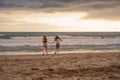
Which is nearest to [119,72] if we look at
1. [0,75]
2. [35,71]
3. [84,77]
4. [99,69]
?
[99,69]

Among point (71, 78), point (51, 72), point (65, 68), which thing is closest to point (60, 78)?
point (71, 78)

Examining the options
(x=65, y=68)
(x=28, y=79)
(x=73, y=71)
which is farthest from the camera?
(x=65, y=68)

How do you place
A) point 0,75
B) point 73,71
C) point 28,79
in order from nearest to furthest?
point 28,79
point 0,75
point 73,71

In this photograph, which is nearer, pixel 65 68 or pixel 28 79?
pixel 28 79

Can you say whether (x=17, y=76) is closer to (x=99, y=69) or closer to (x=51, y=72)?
(x=51, y=72)

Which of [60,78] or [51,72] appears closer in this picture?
[60,78]

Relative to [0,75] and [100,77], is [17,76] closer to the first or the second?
[0,75]

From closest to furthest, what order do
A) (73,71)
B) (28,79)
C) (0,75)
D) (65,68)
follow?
(28,79), (0,75), (73,71), (65,68)

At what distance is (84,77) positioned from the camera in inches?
444

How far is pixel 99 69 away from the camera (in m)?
13.0

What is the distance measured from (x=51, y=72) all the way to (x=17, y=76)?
167 cm

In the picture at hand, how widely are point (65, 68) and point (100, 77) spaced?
2.52 m

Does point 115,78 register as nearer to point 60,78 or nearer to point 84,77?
point 84,77

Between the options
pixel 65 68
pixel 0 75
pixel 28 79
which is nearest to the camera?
pixel 28 79
